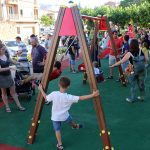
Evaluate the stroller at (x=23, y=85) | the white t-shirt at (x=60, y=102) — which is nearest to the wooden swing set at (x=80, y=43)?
the white t-shirt at (x=60, y=102)

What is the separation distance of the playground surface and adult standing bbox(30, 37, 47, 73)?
38.6 inches

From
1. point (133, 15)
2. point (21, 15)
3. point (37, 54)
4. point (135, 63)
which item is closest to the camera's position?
point (135, 63)

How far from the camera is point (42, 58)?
7.26 metres

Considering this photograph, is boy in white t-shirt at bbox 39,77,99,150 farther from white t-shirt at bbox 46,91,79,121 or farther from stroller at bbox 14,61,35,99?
stroller at bbox 14,61,35,99

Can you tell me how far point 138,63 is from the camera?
6.75 m

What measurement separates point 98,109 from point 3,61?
2.94m

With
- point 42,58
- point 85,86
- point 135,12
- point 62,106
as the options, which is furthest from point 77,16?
point 135,12

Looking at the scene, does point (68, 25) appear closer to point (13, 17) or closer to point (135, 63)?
point (135, 63)

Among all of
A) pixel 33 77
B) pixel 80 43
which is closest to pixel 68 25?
pixel 80 43

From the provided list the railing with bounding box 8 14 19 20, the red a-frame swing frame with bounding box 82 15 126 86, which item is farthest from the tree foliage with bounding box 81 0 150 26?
the red a-frame swing frame with bounding box 82 15 126 86

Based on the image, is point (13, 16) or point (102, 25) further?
point (13, 16)

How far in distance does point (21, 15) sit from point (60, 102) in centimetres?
5615

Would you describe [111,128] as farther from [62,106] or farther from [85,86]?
[85,86]

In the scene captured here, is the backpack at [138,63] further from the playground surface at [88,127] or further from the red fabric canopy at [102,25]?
the red fabric canopy at [102,25]
